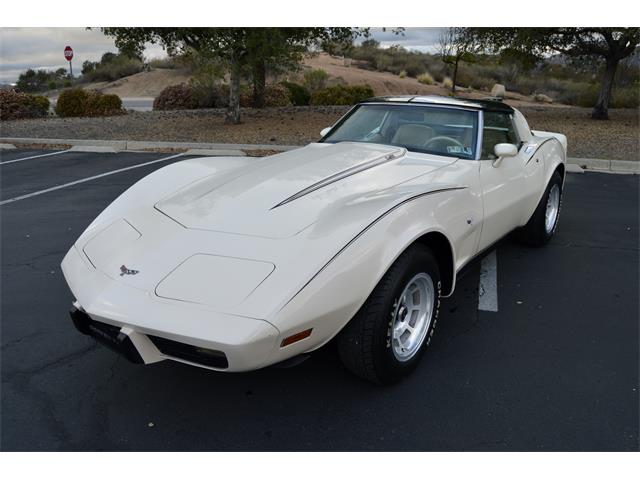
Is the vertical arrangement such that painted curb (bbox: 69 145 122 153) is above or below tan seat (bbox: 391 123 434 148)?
below

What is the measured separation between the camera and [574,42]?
1301 centimetres

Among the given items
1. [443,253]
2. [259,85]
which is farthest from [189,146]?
[443,253]

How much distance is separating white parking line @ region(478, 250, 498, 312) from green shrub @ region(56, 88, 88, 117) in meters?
15.1

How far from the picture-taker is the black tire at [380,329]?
241cm

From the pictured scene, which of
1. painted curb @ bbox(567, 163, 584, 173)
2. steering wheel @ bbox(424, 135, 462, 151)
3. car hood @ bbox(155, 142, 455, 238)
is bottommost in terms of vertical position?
painted curb @ bbox(567, 163, 584, 173)

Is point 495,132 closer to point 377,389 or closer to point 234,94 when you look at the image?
point 377,389

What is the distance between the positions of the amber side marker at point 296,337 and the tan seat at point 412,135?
82.9 inches

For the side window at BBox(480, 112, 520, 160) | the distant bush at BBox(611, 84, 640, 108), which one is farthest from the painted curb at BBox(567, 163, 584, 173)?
the distant bush at BBox(611, 84, 640, 108)

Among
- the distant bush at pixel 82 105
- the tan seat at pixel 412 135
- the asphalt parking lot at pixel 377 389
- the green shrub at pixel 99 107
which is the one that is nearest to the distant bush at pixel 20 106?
the distant bush at pixel 82 105

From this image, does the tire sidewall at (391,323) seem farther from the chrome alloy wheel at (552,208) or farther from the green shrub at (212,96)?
the green shrub at (212,96)

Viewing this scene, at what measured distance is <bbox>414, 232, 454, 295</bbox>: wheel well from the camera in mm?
2818

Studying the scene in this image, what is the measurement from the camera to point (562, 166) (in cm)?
506

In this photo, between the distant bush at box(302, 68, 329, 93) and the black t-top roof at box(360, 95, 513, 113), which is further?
the distant bush at box(302, 68, 329, 93)

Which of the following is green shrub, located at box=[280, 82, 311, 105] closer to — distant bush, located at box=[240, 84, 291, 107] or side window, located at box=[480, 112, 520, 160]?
distant bush, located at box=[240, 84, 291, 107]
